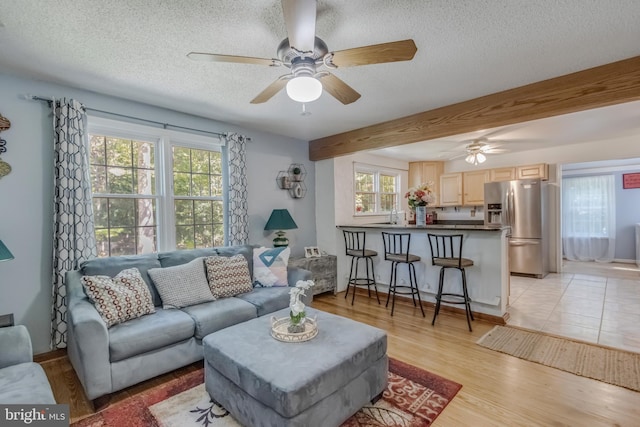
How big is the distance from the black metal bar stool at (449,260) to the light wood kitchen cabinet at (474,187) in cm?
302

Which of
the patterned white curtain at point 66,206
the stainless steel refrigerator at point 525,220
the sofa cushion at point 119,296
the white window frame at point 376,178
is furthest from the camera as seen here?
the stainless steel refrigerator at point 525,220

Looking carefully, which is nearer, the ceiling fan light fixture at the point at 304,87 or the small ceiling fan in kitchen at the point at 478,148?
the ceiling fan light fixture at the point at 304,87

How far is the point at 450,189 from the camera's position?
657 centimetres

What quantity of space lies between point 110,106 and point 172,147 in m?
0.69

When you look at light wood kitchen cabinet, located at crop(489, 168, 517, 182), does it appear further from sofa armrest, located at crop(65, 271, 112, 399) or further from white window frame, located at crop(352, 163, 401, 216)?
sofa armrest, located at crop(65, 271, 112, 399)

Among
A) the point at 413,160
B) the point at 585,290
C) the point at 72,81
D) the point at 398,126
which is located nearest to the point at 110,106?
the point at 72,81

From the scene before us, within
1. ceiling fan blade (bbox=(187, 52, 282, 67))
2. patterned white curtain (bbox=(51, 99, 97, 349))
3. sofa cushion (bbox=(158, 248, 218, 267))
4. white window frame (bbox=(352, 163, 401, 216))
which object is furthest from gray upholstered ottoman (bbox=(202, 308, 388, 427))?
white window frame (bbox=(352, 163, 401, 216))

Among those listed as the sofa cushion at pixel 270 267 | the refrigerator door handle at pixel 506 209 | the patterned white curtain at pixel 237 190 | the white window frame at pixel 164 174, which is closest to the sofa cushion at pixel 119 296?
the white window frame at pixel 164 174

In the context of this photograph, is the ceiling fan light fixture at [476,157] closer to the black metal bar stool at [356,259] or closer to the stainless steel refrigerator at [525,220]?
the stainless steel refrigerator at [525,220]

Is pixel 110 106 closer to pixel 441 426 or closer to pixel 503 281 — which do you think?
pixel 441 426

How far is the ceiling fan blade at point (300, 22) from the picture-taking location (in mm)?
1324

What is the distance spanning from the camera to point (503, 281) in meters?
3.37

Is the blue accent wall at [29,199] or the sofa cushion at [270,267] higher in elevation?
the blue accent wall at [29,199]

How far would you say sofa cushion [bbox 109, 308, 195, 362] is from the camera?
6.71 feet
